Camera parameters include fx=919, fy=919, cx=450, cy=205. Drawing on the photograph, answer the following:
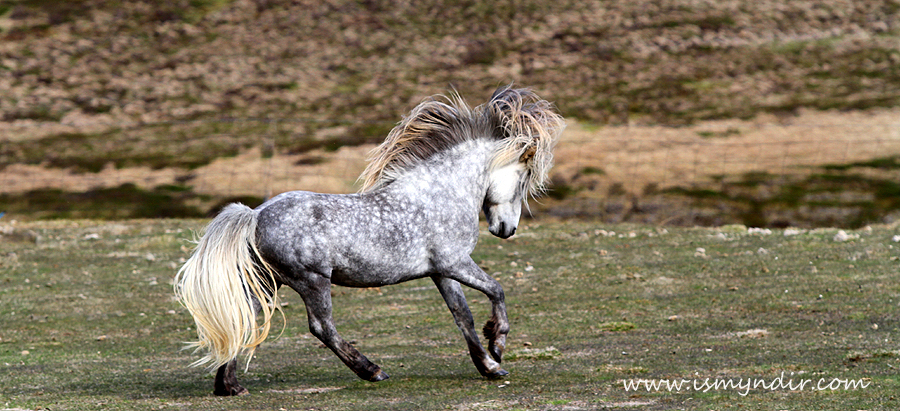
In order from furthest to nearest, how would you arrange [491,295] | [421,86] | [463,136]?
[421,86], [463,136], [491,295]

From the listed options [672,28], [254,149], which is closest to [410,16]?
[672,28]

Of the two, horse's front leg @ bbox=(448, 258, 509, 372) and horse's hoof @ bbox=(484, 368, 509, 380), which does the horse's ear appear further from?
horse's hoof @ bbox=(484, 368, 509, 380)

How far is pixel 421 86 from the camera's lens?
143ft

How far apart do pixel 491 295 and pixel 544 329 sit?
3132 mm

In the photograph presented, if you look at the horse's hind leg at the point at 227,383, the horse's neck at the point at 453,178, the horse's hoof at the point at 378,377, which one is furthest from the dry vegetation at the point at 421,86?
the horse's hind leg at the point at 227,383

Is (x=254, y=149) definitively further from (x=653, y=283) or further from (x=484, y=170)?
(x=484, y=170)

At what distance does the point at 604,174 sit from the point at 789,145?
A: 722cm

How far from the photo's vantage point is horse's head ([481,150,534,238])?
28.1 ft

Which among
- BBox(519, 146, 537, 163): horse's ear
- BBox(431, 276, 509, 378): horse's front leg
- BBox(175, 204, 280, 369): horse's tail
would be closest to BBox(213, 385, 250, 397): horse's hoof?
BBox(175, 204, 280, 369): horse's tail

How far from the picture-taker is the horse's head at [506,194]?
8.55 m

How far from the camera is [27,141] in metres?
35.5

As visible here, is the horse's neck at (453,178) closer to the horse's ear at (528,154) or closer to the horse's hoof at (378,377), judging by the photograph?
the horse's ear at (528,154)

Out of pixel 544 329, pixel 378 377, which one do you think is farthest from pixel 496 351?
pixel 544 329

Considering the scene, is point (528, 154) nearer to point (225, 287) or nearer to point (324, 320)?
point (324, 320)
